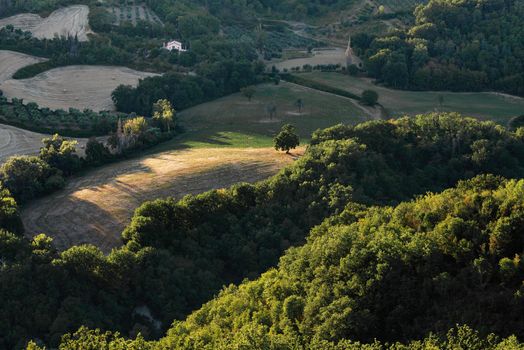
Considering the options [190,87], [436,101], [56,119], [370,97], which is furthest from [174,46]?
[436,101]

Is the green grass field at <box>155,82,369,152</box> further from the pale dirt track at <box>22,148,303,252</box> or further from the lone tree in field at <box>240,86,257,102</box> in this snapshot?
the pale dirt track at <box>22,148,303,252</box>

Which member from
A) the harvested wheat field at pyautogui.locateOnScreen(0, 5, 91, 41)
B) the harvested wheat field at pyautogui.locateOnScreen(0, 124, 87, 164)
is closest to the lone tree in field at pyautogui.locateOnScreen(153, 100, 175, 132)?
the harvested wheat field at pyautogui.locateOnScreen(0, 124, 87, 164)

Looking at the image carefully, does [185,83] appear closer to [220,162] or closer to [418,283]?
[220,162]

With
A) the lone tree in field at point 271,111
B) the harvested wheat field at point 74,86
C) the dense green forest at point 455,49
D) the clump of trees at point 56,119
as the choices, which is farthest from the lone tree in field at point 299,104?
the clump of trees at point 56,119

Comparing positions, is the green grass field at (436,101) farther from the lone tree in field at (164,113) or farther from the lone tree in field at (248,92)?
the lone tree in field at (164,113)

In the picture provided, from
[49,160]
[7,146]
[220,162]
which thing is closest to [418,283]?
[220,162]
